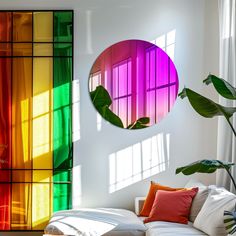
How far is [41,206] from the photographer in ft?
17.1

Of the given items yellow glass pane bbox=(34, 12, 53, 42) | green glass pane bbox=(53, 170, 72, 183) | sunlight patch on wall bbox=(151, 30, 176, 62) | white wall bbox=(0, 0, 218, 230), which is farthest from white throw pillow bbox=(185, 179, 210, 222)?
yellow glass pane bbox=(34, 12, 53, 42)

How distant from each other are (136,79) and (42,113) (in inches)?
46.0

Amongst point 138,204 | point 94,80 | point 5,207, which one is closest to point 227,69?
point 94,80

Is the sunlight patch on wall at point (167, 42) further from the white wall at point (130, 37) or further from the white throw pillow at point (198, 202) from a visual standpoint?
the white throw pillow at point (198, 202)

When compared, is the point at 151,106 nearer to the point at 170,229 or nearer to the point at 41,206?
the point at 170,229

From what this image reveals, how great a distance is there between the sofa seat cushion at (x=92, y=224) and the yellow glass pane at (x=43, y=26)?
79.9 inches

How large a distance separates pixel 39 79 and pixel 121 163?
4.50 ft

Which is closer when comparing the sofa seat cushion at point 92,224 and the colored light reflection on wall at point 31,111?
the sofa seat cushion at point 92,224

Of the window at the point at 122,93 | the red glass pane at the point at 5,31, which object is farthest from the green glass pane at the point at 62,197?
the red glass pane at the point at 5,31

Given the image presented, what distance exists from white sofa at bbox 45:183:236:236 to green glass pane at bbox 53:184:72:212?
1.59 feet

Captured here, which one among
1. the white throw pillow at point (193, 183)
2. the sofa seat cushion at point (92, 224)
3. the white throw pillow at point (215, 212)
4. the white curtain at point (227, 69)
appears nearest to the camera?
the white throw pillow at point (215, 212)

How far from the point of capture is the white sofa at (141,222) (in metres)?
3.82

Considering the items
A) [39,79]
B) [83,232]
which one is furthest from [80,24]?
[83,232]

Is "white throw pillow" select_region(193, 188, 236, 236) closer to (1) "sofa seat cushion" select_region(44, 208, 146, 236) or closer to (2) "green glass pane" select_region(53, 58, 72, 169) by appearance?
(1) "sofa seat cushion" select_region(44, 208, 146, 236)
